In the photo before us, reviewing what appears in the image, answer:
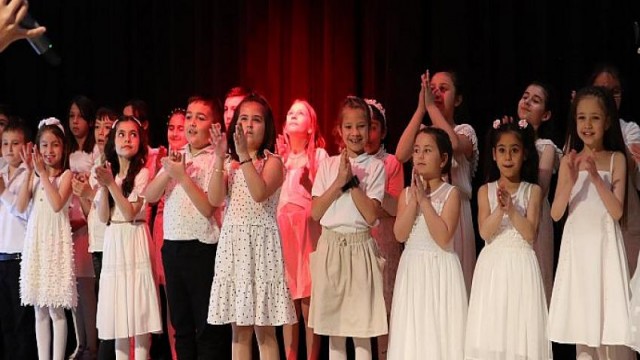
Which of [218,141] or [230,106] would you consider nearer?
[218,141]

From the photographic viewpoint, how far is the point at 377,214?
173 inches

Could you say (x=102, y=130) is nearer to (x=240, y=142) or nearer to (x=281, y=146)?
(x=281, y=146)

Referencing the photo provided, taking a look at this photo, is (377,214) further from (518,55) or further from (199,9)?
(199,9)

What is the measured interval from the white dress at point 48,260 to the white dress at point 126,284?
0.47m

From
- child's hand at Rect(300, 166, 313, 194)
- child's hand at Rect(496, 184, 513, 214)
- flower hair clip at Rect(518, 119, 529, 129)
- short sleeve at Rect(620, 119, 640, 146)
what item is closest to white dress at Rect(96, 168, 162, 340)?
child's hand at Rect(300, 166, 313, 194)

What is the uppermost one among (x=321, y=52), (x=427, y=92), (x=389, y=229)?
(x=321, y=52)

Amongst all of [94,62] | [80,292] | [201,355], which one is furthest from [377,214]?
[94,62]

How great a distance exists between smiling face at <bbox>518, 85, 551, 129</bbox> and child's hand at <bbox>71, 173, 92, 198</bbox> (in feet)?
7.10

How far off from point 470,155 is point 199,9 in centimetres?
224

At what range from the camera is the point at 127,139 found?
4711 mm

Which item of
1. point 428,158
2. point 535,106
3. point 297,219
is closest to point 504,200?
point 428,158

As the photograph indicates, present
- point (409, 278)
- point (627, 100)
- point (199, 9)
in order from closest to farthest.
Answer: point (409, 278) → point (627, 100) → point (199, 9)

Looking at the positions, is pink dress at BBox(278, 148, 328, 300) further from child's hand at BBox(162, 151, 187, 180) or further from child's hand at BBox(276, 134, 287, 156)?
child's hand at BBox(162, 151, 187, 180)

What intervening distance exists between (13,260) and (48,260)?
1.39ft
